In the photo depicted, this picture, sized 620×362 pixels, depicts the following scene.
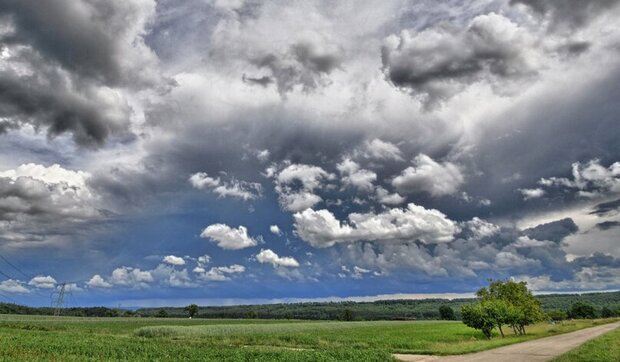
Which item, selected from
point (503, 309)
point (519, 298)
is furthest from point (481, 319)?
point (519, 298)

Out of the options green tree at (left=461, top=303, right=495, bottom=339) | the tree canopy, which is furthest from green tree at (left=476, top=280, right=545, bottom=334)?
green tree at (left=461, top=303, right=495, bottom=339)

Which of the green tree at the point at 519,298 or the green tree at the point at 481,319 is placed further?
the green tree at the point at 519,298

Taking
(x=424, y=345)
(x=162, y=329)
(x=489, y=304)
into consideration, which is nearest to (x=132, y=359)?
(x=424, y=345)

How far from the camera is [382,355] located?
35.7 meters

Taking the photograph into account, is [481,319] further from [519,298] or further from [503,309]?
[519,298]

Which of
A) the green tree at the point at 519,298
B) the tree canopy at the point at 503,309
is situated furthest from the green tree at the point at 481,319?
the green tree at the point at 519,298

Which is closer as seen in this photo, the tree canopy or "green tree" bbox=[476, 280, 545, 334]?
the tree canopy

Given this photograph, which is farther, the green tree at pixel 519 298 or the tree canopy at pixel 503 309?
the green tree at pixel 519 298

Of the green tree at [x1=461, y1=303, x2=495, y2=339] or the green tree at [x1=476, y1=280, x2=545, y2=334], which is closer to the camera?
the green tree at [x1=461, y1=303, x2=495, y2=339]

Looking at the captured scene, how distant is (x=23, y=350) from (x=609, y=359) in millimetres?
46421

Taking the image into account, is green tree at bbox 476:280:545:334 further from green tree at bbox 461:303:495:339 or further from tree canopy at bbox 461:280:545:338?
green tree at bbox 461:303:495:339

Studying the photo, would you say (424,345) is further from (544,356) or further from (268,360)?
(268,360)

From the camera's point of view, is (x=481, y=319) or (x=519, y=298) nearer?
(x=481, y=319)

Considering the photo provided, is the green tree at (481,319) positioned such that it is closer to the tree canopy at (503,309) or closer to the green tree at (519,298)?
the tree canopy at (503,309)
